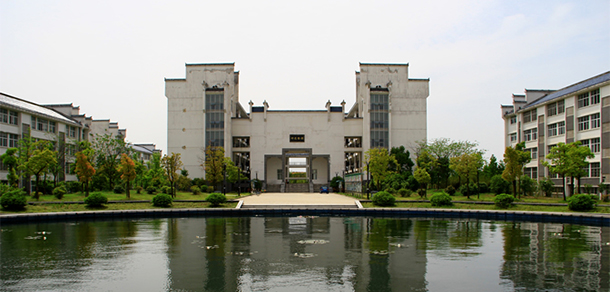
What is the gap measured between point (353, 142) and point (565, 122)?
1173 inches

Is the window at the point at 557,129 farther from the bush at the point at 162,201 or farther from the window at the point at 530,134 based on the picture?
the bush at the point at 162,201

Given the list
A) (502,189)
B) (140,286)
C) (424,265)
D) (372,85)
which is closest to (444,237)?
(424,265)

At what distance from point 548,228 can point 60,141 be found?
50826mm

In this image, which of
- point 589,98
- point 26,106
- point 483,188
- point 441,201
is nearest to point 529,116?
point 589,98

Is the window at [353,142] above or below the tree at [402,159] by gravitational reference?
above

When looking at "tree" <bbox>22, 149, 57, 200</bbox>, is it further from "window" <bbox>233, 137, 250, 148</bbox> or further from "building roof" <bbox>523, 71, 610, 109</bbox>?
"building roof" <bbox>523, 71, 610, 109</bbox>

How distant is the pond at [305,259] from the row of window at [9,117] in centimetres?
2892

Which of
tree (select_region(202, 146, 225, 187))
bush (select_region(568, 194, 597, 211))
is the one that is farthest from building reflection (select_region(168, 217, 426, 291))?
tree (select_region(202, 146, 225, 187))

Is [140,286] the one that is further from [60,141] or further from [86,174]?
[60,141]

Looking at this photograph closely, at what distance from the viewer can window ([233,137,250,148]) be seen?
64.6 meters

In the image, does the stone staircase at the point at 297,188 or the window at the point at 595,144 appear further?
the stone staircase at the point at 297,188

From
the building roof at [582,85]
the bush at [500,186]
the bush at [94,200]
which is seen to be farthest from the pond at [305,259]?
the building roof at [582,85]

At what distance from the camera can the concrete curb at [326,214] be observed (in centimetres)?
2428

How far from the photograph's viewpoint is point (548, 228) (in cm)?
2116
